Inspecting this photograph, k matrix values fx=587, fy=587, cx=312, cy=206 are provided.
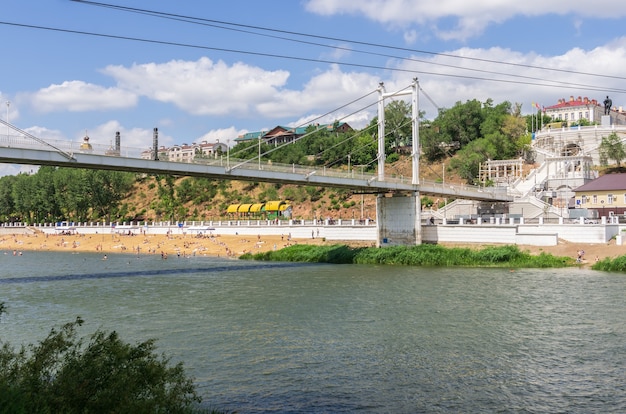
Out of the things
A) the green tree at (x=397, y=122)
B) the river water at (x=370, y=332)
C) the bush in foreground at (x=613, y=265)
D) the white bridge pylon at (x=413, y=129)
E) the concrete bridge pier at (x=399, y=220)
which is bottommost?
the river water at (x=370, y=332)

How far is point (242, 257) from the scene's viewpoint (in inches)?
2399

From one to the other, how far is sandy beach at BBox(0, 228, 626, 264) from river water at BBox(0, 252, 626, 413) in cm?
602

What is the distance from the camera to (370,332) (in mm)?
23453

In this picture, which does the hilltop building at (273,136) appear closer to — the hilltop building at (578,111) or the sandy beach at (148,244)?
the sandy beach at (148,244)

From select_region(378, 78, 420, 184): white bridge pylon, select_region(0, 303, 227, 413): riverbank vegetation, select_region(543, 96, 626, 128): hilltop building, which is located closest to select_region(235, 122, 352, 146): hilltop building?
select_region(543, 96, 626, 128): hilltop building

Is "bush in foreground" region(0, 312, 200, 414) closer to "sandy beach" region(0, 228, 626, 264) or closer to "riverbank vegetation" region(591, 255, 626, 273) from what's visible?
"riverbank vegetation" region(591, 255, 626, 273)

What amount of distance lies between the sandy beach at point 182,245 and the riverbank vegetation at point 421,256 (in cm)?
229

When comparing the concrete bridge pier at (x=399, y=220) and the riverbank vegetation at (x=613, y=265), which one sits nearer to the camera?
the riverbank vegetation at (x=613, y=265)

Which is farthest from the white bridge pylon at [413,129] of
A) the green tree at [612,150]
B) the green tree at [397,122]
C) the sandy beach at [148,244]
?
the green tree at [397,122]

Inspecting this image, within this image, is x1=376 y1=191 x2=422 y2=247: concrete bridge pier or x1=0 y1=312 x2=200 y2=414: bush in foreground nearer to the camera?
x1=0 y1=312 x2=200 y2=414: bush in foreground

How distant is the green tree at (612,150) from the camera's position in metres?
79.8

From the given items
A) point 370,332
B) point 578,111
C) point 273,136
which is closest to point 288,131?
point 273,136

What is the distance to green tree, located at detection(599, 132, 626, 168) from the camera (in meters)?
79.8

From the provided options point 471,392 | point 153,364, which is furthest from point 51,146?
point 471,392
